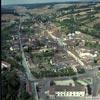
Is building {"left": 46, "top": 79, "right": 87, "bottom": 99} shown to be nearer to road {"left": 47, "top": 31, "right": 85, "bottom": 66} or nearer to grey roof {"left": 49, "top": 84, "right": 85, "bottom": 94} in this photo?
grey roof {"left": 49, "top": 84, "right": 85, "bottom": 94}

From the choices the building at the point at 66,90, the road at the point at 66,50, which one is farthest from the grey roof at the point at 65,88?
the road at the point at 66,50

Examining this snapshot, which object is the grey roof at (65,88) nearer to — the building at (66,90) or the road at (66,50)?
the building at (66,90)

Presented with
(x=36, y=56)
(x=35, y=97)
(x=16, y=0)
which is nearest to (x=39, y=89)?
(x=35, y=97)

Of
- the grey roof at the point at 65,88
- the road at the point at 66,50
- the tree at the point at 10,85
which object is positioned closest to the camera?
the tree at the point at 10,85

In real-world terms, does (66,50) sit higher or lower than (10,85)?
higher

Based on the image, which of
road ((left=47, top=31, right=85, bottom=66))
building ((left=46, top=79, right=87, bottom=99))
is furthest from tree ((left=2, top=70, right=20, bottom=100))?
road ((left=47, top=31, right=85, bottom=66))

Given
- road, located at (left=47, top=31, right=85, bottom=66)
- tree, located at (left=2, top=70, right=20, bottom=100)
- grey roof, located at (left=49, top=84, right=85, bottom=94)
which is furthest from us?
road, located at (left=47, top=31, right=85, bottom=66)

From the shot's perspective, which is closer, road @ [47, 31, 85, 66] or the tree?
the tree

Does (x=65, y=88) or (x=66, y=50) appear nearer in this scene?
(x=65, y=88)

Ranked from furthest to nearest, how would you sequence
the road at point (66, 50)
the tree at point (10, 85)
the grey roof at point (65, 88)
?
the road at point (66, 50) → the grey roof at point (65, 88) → the tree at point (10, 85)

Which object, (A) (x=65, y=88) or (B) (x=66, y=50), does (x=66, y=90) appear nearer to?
(A) (x=65, y=88)

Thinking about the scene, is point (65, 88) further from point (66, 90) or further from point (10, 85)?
point (10, 85)

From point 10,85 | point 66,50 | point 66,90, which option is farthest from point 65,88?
point 10,85
